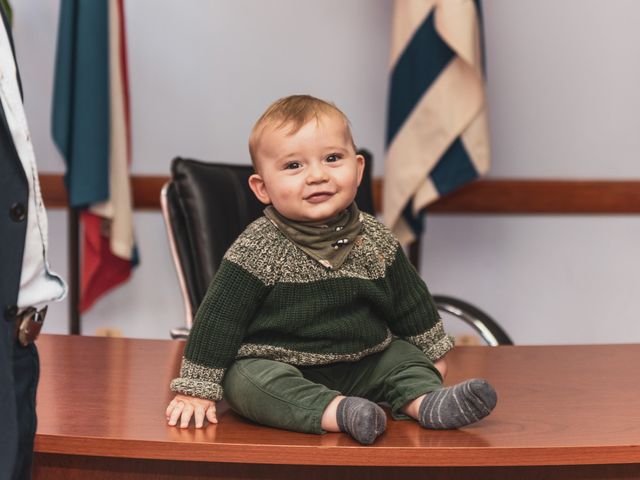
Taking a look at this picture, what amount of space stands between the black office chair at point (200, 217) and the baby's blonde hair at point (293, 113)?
2.69ft

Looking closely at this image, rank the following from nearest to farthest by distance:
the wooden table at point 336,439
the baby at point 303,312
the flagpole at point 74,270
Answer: the wooden table at point 336,439 → the baby at point 303,312 → the flagpole at point 74,270

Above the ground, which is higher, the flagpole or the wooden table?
the wooden table

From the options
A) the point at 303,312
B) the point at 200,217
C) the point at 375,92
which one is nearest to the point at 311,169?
the point at 303,312

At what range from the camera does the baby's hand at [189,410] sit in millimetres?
1503

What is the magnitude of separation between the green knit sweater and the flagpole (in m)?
2.33

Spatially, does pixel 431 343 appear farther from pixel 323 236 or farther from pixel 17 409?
pixel 17 409

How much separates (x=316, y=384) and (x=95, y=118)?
7.56 feet

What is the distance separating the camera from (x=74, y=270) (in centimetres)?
380

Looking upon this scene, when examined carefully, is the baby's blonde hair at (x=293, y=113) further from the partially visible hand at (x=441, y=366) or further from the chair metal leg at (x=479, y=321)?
the chair metal leg at (x=479, y=321)

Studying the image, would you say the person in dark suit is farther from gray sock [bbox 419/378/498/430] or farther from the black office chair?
the black office chair

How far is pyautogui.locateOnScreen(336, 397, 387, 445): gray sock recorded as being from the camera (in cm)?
142

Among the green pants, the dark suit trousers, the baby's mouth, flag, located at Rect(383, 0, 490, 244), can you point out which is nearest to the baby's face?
the baby's mouth

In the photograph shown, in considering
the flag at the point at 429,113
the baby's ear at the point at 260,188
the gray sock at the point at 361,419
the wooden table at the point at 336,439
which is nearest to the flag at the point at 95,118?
the flag at the point at 429,113

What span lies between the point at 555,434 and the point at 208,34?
2776 millimetres
